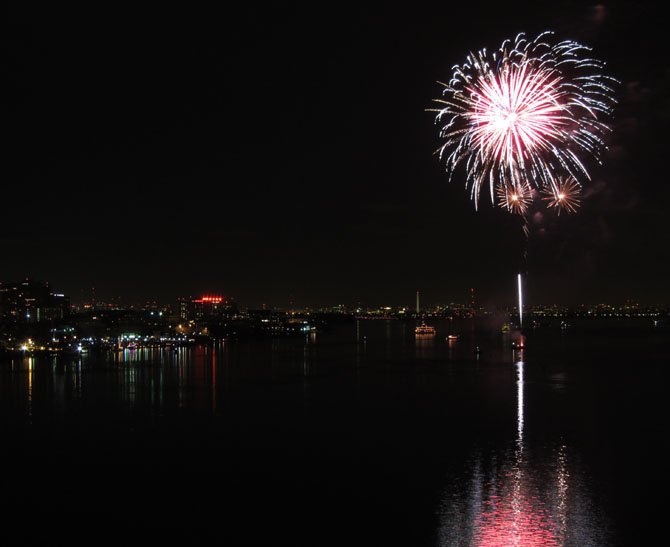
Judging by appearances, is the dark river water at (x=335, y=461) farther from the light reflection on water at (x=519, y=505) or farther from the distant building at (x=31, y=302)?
the distant building at (x=31, y=302)

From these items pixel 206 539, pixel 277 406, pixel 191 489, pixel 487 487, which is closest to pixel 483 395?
pixel 277 406

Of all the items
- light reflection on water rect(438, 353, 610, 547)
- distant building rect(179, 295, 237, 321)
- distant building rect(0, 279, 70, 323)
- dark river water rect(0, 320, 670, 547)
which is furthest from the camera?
distant building rect(179, 295, 237, 321)

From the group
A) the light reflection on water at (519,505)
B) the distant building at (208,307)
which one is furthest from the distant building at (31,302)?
the light reflection on water at (519,505)

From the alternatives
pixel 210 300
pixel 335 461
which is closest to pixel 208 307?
pixel 210 300

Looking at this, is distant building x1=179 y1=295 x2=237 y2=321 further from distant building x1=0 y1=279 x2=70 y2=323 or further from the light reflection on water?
the light reflection on water

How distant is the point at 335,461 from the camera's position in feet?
51.6

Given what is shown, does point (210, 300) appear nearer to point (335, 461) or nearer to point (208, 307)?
point (208, 307)

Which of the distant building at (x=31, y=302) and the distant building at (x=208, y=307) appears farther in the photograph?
the distant building at (x=208, y=307)

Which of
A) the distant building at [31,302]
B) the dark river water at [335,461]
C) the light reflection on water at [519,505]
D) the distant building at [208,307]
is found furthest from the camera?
the distant building at [208,307]

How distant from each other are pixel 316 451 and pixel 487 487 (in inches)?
179

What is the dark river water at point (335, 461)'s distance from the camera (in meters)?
11.5

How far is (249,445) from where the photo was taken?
57.3ft

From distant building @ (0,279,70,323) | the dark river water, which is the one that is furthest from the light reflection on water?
distant building @ (0,279,70,323)

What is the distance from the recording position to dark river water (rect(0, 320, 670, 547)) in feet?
37.8
